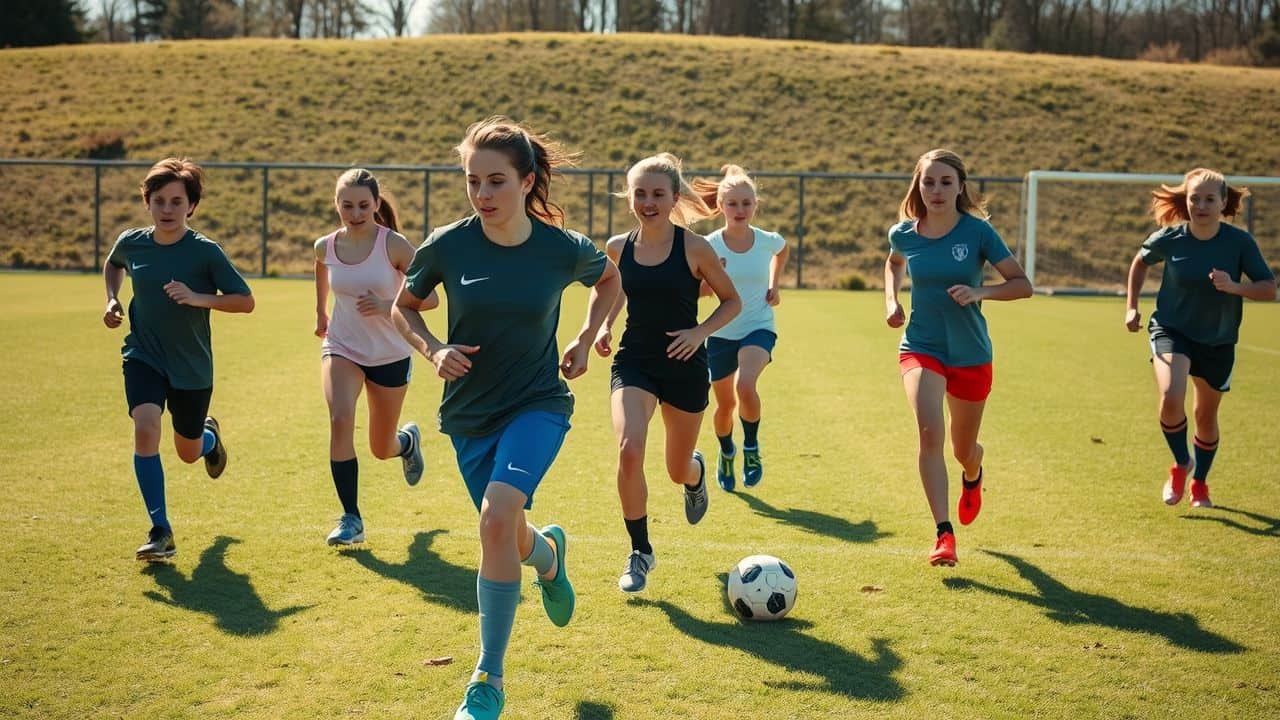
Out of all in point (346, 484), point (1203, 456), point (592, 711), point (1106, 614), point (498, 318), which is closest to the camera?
point (592, 711)

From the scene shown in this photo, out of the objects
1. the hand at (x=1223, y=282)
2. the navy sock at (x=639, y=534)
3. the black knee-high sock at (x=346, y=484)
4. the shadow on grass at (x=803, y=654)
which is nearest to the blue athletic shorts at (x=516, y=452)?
the shadow on grass at (x=803, y=654)

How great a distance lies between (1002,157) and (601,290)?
4145 centimetres

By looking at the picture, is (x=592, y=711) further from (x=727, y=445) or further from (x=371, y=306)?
(x=727, y=445)

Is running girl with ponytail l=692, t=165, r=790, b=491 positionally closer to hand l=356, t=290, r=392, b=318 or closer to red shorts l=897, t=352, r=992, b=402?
red shorts l=897, t=352, r=992, b=402

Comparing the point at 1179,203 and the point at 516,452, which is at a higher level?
the point at 1179,203

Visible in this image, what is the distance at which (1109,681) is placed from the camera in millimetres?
4375

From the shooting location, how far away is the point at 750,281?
26.0ft

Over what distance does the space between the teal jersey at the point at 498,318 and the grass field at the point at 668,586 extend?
96 cm

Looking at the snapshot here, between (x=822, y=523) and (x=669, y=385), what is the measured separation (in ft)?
5.07

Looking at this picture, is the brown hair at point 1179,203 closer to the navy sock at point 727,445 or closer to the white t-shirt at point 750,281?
the white t-shirt at point 750,281

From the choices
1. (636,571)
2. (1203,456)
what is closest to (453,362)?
(636,571)

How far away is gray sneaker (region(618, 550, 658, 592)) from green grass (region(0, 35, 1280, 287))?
98.4 feet

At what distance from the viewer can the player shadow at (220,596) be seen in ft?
16.0

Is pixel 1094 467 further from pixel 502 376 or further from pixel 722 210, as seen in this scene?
pixel 502 376
